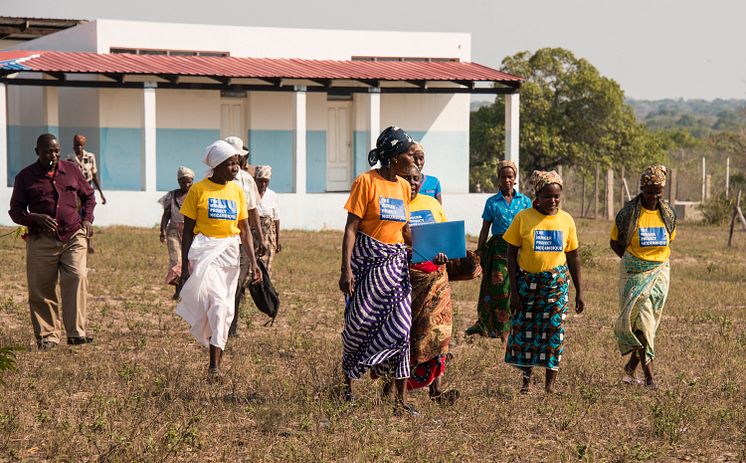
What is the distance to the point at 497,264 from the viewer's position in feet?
31.7

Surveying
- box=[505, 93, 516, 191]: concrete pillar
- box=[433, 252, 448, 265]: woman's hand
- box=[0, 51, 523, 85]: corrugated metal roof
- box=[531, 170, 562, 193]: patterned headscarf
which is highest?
box=[0, 51, 523, 85]: corrugated metal roof

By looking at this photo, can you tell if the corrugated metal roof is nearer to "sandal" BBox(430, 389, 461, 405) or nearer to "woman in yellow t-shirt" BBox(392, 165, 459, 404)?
"woman in yellow t-shirt" BBox(392, 165, 459, 404)

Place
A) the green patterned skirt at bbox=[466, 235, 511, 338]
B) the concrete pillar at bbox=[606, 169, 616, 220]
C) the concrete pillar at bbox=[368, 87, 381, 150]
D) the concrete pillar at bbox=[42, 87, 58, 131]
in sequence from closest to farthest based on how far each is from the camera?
1. the green patterned skirt at bbox=[466, 235, 511, 338]
2. the concrete pillar at bbox=[368, 87, 381, 150]
3. the concrete pillar at bbox=[42, 87, 58, 131]
4. the concrete pillar at bbox=[606, 169, 616, 220]

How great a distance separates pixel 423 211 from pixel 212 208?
150 cm

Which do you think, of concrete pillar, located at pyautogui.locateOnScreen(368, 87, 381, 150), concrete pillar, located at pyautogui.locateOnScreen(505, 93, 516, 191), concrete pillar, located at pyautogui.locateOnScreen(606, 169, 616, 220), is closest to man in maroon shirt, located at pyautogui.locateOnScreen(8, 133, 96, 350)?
concrete pillar, located at pyautogui.locateOnScreen(368, 87, 381, 150)

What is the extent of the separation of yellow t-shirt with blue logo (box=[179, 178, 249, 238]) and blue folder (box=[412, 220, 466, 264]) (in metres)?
1.53

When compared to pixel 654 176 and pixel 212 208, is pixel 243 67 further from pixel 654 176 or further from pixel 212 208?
pixel 654 176

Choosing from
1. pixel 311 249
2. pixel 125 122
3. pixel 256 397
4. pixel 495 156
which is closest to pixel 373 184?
pixel 256 397

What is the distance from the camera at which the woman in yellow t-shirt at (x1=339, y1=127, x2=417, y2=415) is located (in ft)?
21.8

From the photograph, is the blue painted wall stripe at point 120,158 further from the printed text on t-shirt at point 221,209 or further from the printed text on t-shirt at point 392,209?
the printed text on t-shirt at point 392,209

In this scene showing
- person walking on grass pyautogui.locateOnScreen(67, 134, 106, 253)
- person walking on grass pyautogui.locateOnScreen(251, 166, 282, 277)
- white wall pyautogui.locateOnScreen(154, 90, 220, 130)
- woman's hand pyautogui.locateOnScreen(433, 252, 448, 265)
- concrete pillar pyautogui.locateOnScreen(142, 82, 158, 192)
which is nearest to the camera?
woman's hand pyautogui.locateOnScreen(433, 252, 448, 265)

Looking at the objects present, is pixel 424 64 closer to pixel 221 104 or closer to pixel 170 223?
pixel 221 104

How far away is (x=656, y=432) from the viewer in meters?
6.44

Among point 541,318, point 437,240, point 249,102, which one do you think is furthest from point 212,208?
point 249,102
